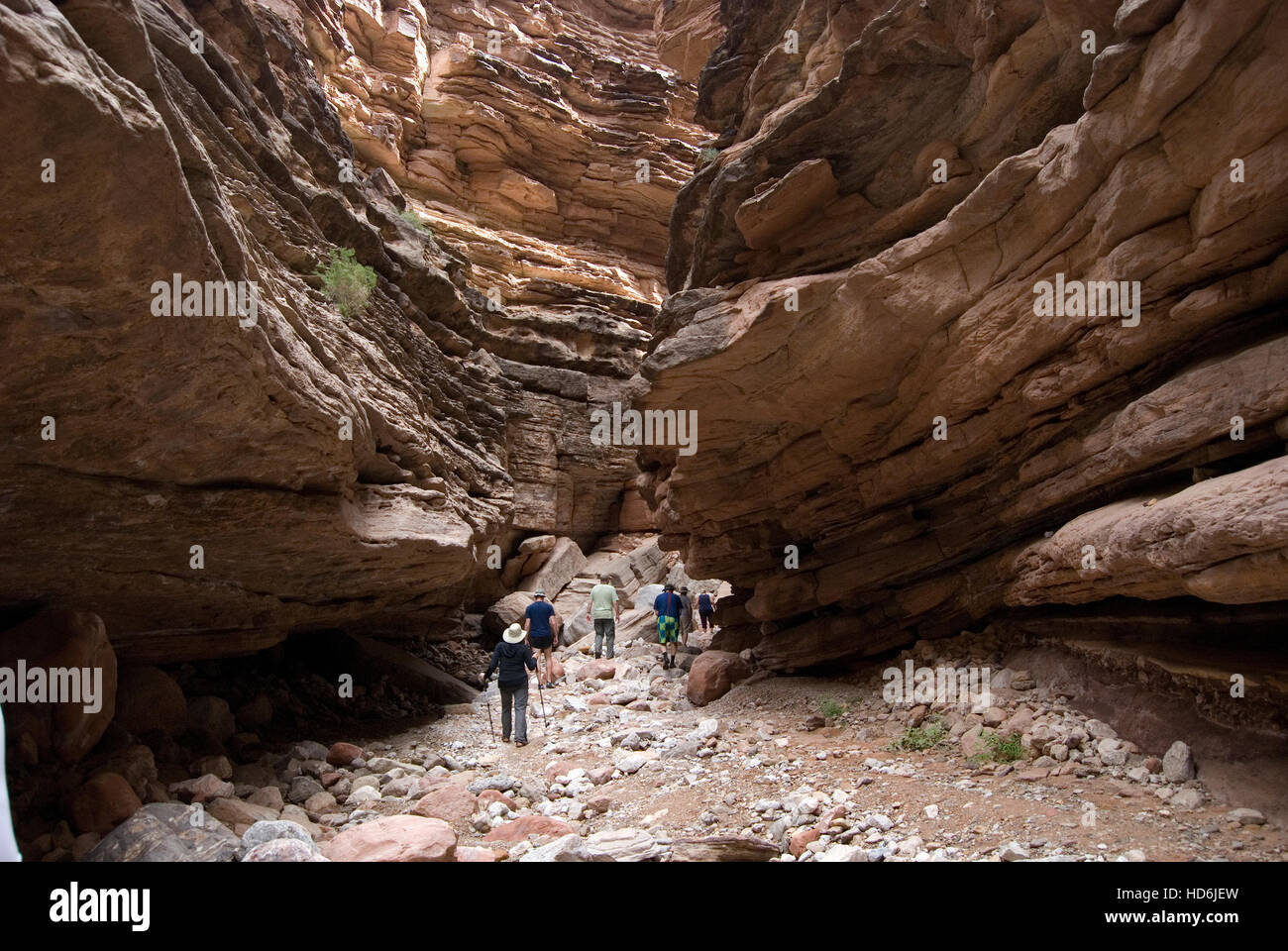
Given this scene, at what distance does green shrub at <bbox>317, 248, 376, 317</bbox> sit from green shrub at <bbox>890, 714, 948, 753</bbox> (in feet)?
30.1

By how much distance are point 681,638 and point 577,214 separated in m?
25.3

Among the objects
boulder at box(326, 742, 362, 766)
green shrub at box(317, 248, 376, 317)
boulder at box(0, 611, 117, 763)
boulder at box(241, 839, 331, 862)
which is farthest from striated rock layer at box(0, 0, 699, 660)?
boulder at box(241, 839, 331, 862)

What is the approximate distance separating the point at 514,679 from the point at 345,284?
6.17 meters

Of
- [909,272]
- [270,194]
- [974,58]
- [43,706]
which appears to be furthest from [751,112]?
[43,706]

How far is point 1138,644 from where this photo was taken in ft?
21.2

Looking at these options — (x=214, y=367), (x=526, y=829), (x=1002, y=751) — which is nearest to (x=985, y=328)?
(x=1002, y=751)

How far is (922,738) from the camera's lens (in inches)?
283

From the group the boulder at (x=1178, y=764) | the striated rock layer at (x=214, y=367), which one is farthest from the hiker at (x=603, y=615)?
the boulder at (x=1178, y=764)

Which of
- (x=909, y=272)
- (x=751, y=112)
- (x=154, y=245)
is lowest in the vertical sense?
(x=154, y=245)

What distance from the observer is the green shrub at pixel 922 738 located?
715 cm

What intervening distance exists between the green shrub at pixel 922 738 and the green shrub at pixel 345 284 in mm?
9187

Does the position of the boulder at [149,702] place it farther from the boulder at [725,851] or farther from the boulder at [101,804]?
the boulder at [725,851]

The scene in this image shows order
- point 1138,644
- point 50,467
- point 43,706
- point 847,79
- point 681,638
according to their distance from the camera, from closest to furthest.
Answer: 1. point 50,467
2. point 43,706
3. point 1138,644
4. point 847,79
5. point 681,638
